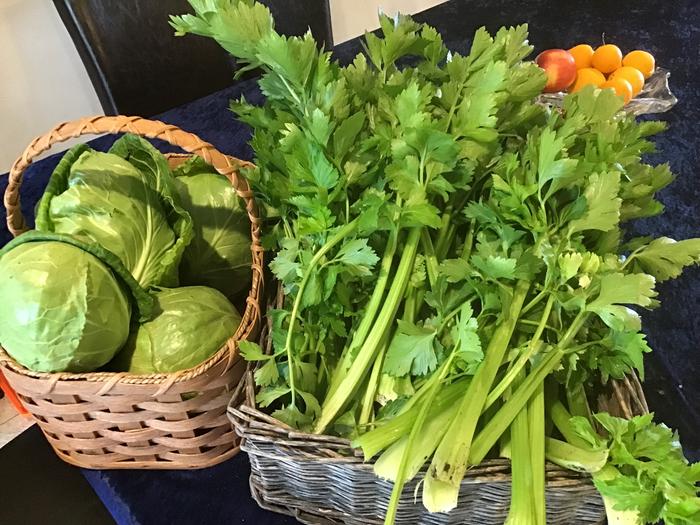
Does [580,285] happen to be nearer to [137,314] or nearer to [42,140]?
[137,314]

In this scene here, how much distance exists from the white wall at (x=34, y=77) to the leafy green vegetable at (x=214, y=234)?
47.9 inches

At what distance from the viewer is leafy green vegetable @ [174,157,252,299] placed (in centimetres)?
85

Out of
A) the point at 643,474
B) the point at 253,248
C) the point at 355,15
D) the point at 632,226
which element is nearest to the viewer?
the point at 643,474

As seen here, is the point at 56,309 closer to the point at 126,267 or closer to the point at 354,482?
the point at 126,267

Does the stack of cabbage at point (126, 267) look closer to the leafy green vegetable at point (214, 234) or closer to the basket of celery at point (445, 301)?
the leafy green vegetable at point (214, 234)

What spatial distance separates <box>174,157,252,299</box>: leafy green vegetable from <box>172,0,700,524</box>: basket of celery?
0.14m

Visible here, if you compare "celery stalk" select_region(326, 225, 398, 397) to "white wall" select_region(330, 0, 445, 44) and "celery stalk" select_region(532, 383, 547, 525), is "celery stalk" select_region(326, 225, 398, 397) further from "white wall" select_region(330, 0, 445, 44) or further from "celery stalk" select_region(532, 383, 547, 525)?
"white wall" select_region(330, 0, 445, 44)

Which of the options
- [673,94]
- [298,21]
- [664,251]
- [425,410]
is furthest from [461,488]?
[298,21]

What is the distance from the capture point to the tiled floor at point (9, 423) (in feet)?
3.37

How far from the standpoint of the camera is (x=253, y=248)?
2.48ft

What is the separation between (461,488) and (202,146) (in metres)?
0.43

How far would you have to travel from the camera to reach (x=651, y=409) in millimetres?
803

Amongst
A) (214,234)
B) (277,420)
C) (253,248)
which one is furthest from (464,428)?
(214,234)

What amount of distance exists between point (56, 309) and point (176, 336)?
121mm
